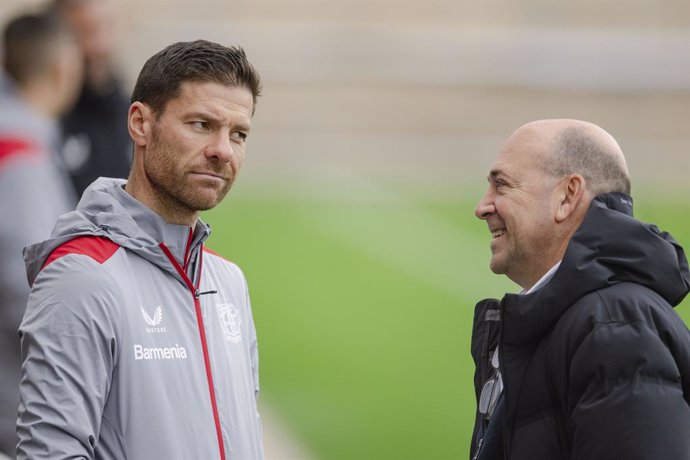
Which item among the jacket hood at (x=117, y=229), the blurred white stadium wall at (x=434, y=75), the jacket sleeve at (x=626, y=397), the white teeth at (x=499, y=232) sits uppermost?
the blurred white stadium wall at (x=434, y=75)

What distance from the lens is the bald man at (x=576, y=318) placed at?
Result: 8.33 ft

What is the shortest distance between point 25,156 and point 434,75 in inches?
694

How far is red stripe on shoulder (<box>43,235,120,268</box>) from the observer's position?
2643 mm

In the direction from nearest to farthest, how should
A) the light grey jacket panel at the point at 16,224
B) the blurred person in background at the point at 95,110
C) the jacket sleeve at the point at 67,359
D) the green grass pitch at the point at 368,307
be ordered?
the jacket sleeve at the point at 67,359 < the light grey jacket panel at the point at 16,224 < the blurred person in background at the point at 95,110 < the green grass pitch at the point at 368,307

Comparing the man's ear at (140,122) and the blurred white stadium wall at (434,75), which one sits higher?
the blurred white stadium wall at (434,75)

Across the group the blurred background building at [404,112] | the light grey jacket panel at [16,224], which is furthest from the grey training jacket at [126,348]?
the blurred background building at [404,112]

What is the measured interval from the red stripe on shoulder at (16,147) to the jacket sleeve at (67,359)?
86.6 inches

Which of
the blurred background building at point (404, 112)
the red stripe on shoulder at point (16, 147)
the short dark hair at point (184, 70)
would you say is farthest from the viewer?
the blurred background building at point (404, 112)

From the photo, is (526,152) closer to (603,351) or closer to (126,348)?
(603,351)

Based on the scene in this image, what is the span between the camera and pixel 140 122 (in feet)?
9.28

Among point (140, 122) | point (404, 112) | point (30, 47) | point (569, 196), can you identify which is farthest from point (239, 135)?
point (404, 112)

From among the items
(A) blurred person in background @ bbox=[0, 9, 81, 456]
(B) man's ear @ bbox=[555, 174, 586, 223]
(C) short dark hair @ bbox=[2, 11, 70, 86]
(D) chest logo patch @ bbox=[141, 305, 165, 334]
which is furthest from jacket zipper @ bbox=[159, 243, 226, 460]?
(C) short dark hair @ bbox=[2, 11, 70, 86]

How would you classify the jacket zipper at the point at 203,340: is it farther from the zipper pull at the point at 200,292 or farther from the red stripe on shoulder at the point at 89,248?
the red stripe on shoulder at the point at 89,248

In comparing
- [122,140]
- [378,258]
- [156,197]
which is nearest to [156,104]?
[156,197]
